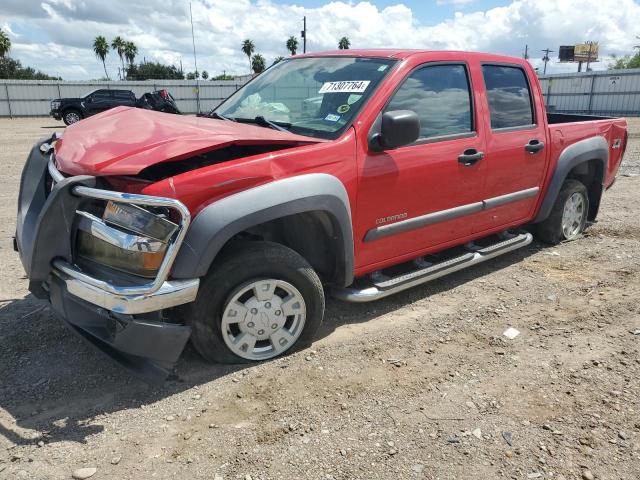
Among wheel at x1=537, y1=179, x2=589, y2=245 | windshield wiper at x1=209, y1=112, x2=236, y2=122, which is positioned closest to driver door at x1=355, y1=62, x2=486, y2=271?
windshield wiper at x1=209, y1=112, x2=236, y2=122

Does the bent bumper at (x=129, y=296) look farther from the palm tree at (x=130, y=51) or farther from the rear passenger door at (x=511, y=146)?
the palm tree at (x=130, y=51)

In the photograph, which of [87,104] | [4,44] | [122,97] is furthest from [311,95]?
[4,44]

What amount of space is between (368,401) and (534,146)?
2.87 m

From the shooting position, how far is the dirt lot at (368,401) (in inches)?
94.0

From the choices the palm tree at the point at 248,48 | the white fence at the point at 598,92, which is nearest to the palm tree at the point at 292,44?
the palm tree at the point at 248,48

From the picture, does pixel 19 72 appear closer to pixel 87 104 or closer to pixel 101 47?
pixel 101 47

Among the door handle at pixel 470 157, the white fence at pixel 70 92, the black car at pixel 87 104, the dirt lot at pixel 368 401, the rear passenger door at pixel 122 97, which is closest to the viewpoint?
the dirt lot at pixel 368 401

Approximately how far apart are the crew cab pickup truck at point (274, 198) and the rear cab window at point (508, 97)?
0.02 meters

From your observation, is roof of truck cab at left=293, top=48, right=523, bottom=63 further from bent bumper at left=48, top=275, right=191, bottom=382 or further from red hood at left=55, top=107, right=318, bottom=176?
bent bumper at left=48, top=275, right=191, bottom=382

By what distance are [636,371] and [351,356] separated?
5.67ft

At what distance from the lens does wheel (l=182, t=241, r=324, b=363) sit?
113 inches

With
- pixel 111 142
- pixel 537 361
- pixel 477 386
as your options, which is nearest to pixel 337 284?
pixel 477 386

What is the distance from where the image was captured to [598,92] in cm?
2647

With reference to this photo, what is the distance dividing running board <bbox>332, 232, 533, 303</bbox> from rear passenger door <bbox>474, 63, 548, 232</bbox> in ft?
0.63
